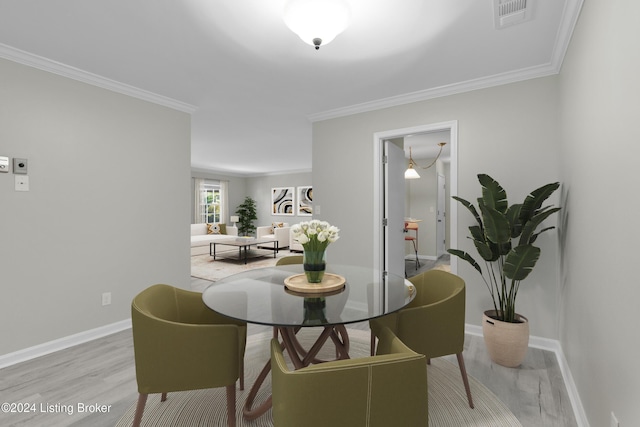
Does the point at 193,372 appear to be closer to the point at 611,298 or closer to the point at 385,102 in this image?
the point at 611,298

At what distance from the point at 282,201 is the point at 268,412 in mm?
8971

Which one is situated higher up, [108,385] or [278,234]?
[278,234]

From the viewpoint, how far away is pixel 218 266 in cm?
641

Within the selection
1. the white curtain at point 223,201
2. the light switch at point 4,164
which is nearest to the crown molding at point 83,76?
the light switch at point 4,164

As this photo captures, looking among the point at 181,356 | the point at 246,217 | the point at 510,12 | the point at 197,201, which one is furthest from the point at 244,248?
the point at 510,12

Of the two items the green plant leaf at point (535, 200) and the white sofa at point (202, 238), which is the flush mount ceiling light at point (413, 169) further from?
the white sofa at point (202, 238)

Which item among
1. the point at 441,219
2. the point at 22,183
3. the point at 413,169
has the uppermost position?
the point at 413,169

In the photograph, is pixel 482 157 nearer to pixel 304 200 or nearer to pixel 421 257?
pixel 421 257

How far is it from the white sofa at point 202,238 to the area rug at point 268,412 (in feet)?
19.6

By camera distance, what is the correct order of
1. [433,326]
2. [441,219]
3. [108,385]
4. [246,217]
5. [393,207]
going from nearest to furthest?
[433,326] < [108,385] < [393,207] < [441,219] < [246,217]

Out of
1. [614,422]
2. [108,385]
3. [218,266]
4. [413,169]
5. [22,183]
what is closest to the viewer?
[614,422]

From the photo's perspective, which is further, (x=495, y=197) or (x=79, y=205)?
(x=79, y=205)

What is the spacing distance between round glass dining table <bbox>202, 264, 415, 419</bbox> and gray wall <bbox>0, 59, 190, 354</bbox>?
1.60 meters

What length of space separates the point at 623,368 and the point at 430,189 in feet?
21.5
